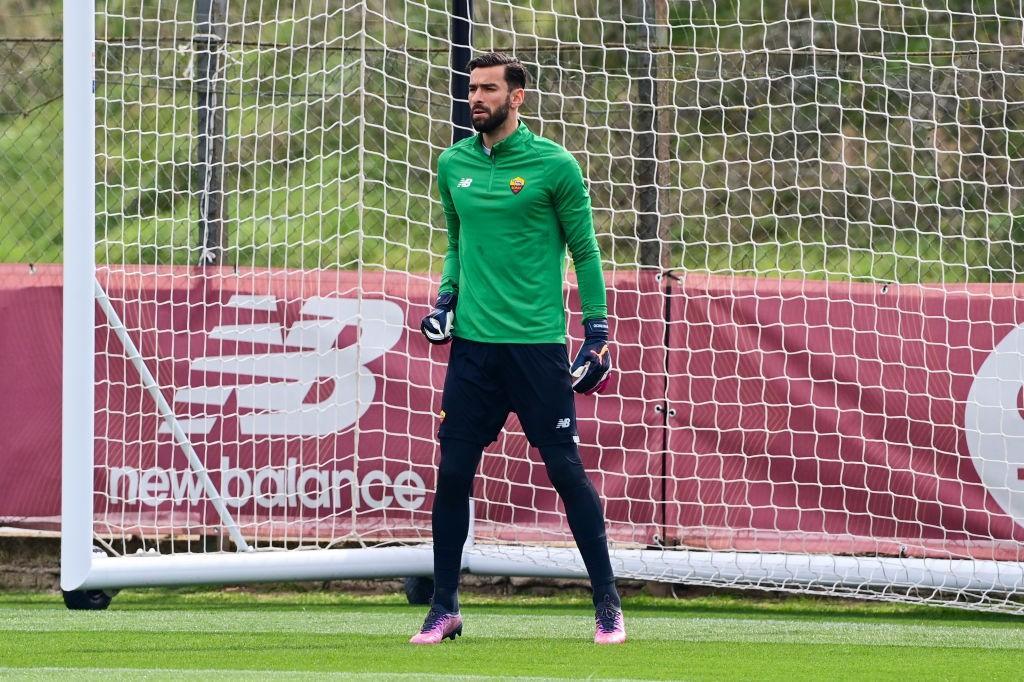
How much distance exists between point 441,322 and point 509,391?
33 cm

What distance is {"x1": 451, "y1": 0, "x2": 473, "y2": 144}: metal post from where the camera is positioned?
6.74m

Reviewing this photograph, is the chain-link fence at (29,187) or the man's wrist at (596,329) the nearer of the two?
the man's wrist at (596,329)

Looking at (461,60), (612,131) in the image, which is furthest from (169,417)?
(612,131)

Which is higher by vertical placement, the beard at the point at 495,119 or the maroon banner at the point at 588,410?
the beard at the point at 495,119

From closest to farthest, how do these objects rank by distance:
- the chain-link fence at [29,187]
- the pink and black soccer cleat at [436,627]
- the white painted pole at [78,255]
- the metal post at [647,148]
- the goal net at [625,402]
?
the pink and black soccer cleat at [436,627]
the white painted pole at [78,255]
the goal net at [625,402]
the metal post at [647,148]
the chain-link fence at [29,187]

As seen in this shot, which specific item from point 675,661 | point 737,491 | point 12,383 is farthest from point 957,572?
point 12,383

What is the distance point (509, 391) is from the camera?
16.8 feet

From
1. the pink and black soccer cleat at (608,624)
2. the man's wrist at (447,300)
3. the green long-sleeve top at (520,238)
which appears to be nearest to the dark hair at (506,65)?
the green long-sleeve top at (520,238)

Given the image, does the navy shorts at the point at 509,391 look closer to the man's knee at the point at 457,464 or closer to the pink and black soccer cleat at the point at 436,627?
the man's knee at the point at 457,464

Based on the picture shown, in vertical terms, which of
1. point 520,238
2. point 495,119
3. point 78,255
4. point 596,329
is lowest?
point 78,255

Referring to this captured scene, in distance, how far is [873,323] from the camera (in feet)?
23.1

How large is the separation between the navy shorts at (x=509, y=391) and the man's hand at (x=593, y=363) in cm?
7

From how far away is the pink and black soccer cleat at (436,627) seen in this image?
5172 millimetres

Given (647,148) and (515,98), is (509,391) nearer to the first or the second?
(515,98)
